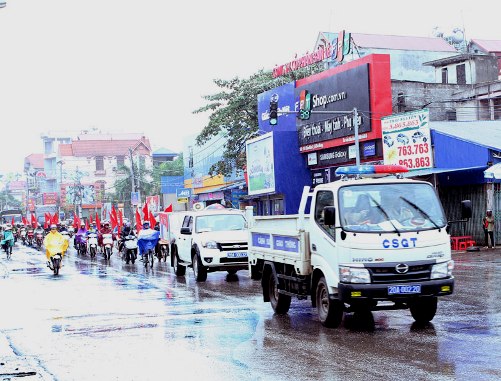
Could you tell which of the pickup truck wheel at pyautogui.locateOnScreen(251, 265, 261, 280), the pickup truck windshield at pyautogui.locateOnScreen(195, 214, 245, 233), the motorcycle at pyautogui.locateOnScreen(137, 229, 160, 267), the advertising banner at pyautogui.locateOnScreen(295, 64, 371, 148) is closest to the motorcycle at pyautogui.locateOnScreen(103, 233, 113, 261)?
the motorcycle at pyautogui.locateOnScreen(137, 229, 160, 267)

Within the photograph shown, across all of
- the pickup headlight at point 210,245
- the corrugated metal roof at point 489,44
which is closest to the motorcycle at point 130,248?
the pickup headlight at point 210,245

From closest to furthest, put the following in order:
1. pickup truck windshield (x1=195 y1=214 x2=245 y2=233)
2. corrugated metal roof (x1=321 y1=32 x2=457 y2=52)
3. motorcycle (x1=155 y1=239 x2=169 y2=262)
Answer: pickup truck windshield (x1=195 y1=214 x2=245 y2=233)
motorcycle (x1=155 y1=239 x2=169 y2=262)
corrugated metal roof (x1=321 y1=32 x2=457 y2=52)

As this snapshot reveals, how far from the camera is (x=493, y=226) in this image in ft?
105

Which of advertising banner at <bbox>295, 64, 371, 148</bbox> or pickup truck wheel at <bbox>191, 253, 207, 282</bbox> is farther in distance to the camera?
advertising banner at <bbox>295, 64, 371, 148</bbox>

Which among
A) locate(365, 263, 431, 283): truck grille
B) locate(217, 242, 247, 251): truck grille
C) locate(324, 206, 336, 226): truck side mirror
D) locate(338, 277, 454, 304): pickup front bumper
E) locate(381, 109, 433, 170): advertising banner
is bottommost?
locate(338, 277, 454, 304): pickup front bumper

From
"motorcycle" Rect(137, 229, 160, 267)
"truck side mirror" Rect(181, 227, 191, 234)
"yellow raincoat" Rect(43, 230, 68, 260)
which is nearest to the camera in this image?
"truck side mirror" Rect(181, 227, 191, 234)

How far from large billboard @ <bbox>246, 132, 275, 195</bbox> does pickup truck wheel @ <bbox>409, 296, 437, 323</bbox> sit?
34.1 meters

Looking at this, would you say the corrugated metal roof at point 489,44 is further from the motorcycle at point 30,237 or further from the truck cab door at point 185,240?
the truck cab door at point 185,240

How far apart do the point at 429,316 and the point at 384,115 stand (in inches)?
1074

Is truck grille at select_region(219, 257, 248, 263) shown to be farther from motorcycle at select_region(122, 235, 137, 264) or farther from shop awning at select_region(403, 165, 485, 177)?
shop awning at select_region(403, 165, 485, 177)

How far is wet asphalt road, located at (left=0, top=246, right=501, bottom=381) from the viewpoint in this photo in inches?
337

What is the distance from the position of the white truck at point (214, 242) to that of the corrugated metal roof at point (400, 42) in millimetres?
48497

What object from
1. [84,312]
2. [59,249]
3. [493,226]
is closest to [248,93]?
[493,226]

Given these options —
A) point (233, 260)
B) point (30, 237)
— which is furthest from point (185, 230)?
point (30, 237)
